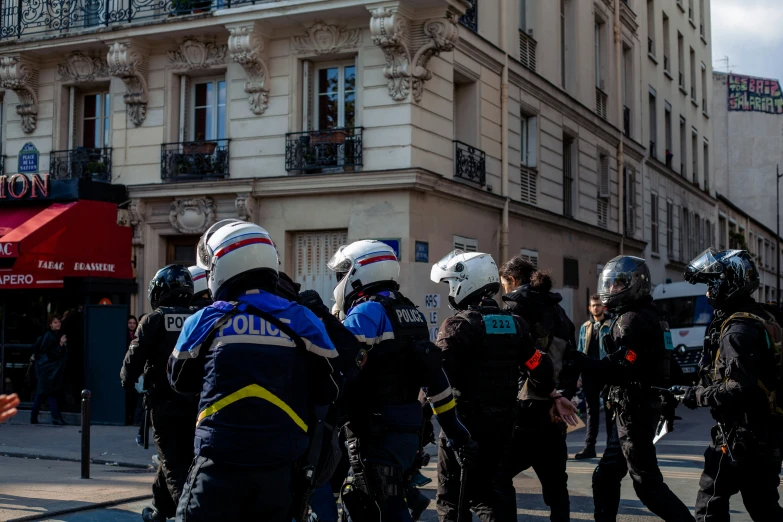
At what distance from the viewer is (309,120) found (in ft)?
49.4

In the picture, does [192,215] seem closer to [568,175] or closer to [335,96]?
[335,96]

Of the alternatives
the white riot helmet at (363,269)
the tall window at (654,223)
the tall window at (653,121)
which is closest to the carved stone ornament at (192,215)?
the white riot helmet at (363,269)

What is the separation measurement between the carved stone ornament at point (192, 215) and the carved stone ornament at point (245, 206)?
57 centimetres

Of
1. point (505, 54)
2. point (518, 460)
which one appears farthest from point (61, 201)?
point (518, 460)

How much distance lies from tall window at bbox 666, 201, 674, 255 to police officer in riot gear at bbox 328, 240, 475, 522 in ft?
81.5

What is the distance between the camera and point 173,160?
616 inches

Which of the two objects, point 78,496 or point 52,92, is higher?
point 52,92

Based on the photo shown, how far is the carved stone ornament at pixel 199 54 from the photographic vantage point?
15438 mm

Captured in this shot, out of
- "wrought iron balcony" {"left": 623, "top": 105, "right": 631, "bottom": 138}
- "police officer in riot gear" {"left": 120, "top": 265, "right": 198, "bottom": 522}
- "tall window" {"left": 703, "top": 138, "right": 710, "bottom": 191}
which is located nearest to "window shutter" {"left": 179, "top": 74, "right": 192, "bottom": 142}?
"police officer in riot gear" {"left": 120, "top": 265, "right": 198, "bottom": 522}

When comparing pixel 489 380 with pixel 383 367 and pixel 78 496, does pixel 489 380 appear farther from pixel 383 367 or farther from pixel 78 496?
pixel 78 496

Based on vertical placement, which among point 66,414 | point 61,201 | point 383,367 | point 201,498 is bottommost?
point 66,414

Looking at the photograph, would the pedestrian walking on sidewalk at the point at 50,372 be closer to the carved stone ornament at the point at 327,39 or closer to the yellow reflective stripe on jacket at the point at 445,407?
the carved stone ornament at the point at 327,39

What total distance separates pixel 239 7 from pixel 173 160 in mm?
2838

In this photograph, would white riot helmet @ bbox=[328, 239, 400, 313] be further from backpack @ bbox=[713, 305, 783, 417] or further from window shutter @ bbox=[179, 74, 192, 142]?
window shutter @ bbox=[179, 74, 192, 142]
